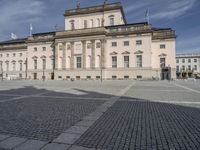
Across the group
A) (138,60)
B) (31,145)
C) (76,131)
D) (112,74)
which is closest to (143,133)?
(76,131)

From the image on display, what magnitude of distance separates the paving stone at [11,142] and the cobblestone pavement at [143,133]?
1499 millimetres

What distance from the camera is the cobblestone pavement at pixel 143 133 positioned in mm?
4188

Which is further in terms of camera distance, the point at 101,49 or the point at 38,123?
the point at 101,49

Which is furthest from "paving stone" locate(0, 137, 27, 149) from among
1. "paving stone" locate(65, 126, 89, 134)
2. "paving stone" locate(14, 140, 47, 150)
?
"paving stone" locate(65, 126, 89, 134)

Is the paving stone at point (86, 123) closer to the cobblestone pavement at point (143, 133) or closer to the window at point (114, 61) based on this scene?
the cobblestone pavement at point (143, 133)

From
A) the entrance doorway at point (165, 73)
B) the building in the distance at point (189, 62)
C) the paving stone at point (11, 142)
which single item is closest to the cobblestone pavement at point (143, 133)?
the paving stone at point (11, 142)

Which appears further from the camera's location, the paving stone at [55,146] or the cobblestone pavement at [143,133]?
the cobblestone pavement at [143,133]

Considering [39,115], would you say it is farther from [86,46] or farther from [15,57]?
[15,57]

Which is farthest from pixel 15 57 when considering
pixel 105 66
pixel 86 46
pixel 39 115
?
pixel 39 115

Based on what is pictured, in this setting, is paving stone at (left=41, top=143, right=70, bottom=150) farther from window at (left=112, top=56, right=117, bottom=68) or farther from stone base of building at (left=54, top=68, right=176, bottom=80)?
window at (left=112, top=56, right=117, bottom=68)

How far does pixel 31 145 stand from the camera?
414 centimetres

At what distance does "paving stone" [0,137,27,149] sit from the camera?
4.08 metres

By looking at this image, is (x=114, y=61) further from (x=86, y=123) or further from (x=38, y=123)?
(x=38, y=123)

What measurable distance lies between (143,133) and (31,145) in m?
3.06
